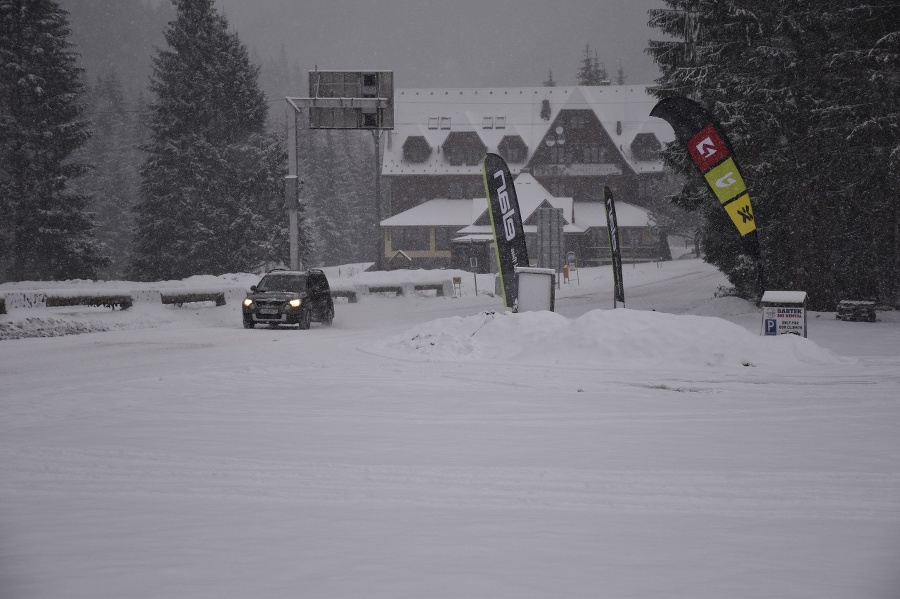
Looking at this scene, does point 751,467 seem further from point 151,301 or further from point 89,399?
point 151,301

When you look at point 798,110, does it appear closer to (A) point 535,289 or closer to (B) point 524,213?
(A) point 535,289

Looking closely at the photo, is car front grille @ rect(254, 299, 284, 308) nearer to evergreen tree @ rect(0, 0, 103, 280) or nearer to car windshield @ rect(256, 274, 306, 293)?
car windshield @ rect(256, 274, 306, 293)

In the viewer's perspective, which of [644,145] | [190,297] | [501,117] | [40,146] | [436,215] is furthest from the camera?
[501,117]

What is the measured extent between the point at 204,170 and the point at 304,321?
90.6 ft

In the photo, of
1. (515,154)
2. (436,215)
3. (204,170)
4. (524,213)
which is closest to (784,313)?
(204,170)

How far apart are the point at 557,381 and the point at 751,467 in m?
5.33

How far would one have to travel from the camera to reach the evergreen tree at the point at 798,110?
70.8 feet

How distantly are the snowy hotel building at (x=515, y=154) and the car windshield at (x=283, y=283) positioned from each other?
38.8m

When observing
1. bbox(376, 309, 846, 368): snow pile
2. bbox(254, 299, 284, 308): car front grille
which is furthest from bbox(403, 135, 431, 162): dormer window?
bbox(376, 309, 846, 368): snow pile

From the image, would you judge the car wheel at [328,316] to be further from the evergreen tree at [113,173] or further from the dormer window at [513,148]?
the dormer window at [513,148]

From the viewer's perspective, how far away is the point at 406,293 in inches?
1438

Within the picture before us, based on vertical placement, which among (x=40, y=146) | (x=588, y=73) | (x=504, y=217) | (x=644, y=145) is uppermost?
(x=588, y=73)

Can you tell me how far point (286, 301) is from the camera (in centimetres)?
2188

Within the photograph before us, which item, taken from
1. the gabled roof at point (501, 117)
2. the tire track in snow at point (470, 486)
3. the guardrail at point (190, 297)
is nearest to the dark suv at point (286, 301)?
the guardrail at point (190, 297)
